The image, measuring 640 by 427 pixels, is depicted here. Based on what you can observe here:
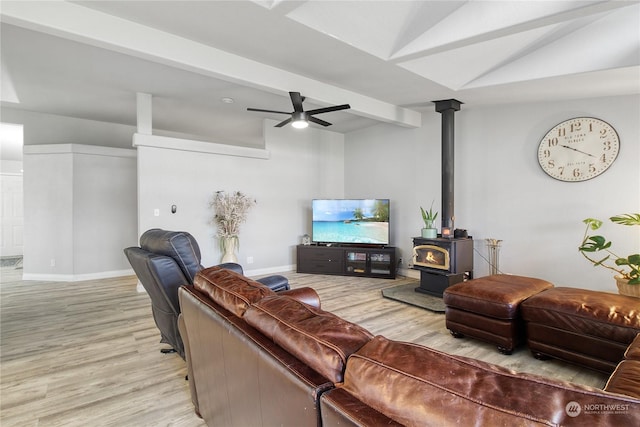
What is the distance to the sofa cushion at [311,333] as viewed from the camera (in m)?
0.82

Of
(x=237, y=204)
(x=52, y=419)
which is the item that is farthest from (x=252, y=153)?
(x=52, y=419)

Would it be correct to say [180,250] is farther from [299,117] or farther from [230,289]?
[299,117]

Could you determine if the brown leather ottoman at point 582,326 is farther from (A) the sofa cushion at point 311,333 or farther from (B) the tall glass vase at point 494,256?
(A) the sofa cushion at point 311,333

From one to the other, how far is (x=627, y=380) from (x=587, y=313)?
1.17 meters

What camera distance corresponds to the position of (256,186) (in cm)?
575

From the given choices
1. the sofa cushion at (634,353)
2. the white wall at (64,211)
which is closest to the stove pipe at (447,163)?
the sofa cushion at (634,353)

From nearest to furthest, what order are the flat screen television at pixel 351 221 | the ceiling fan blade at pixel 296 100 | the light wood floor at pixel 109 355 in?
the light wood floor at pixel 109 355
the ceiling fan blade at pixel 296 100
the flat screen television at pixel 351 221

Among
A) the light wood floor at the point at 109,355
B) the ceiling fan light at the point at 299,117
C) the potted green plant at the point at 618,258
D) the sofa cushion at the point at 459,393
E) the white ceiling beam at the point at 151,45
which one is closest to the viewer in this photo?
the sofa cushion at the point at 459,393

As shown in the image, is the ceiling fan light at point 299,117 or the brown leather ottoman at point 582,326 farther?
the ceiling fan light at point 299,117

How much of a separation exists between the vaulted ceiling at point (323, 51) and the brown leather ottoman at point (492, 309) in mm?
2185

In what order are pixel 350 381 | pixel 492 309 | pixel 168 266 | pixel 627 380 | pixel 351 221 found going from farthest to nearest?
1. pixel 351 221
2. pixel 492 309
3. pixel 168 266
4. pixel 627 380
5. pixel 350 381

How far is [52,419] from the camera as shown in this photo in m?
1.86

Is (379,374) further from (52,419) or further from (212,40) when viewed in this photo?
(212,40)

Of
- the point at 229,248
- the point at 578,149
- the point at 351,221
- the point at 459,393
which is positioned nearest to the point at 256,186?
the point at 229,248
